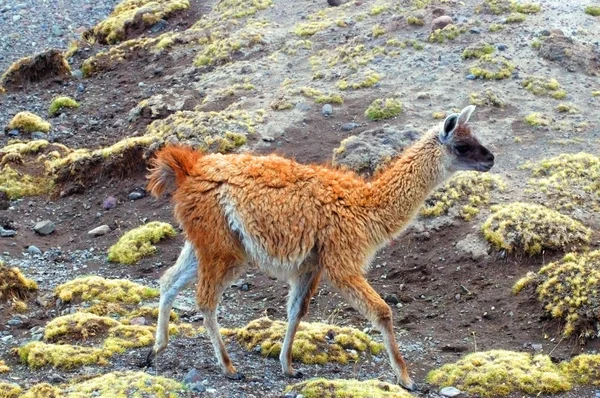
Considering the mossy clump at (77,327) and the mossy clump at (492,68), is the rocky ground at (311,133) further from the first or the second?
the mossy clump at (77,327)

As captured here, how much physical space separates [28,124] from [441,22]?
9535mm

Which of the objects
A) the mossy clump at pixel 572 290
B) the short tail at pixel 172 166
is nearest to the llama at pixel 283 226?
the short tail at pixel 172 166

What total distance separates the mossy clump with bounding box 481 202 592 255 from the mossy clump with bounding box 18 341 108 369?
224 inches

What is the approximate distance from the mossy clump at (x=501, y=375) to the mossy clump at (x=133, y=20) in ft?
61.8

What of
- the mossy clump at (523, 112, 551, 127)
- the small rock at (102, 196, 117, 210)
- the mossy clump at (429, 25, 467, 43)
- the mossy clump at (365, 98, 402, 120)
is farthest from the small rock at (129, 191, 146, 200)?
the mossy clump at (429, 25, 467, 43)

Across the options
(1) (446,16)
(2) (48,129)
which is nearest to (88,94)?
(2) (48,129)

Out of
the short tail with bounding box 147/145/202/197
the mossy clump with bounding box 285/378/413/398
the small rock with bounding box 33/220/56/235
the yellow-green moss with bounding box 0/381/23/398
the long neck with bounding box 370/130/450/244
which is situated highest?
the short tail with bounding box 147/145/202/197

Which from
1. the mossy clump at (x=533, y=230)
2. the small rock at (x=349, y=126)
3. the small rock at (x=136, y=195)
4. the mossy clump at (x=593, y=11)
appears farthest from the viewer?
the mossy clump at (x=593, y=11)

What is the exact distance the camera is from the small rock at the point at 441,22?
19.2m

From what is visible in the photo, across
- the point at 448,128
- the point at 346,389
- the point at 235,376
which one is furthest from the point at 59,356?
the point at 448,128

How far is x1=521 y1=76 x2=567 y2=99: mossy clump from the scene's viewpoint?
1639cm

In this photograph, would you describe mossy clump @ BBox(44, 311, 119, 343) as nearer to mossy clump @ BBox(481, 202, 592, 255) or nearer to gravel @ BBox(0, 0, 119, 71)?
mossy clump @ BBox(481, 202, 592, 255)

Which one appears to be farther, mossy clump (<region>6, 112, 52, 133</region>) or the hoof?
mossy clump (<region>6, 112, 52, 133</region>)

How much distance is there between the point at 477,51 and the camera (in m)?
18.0
